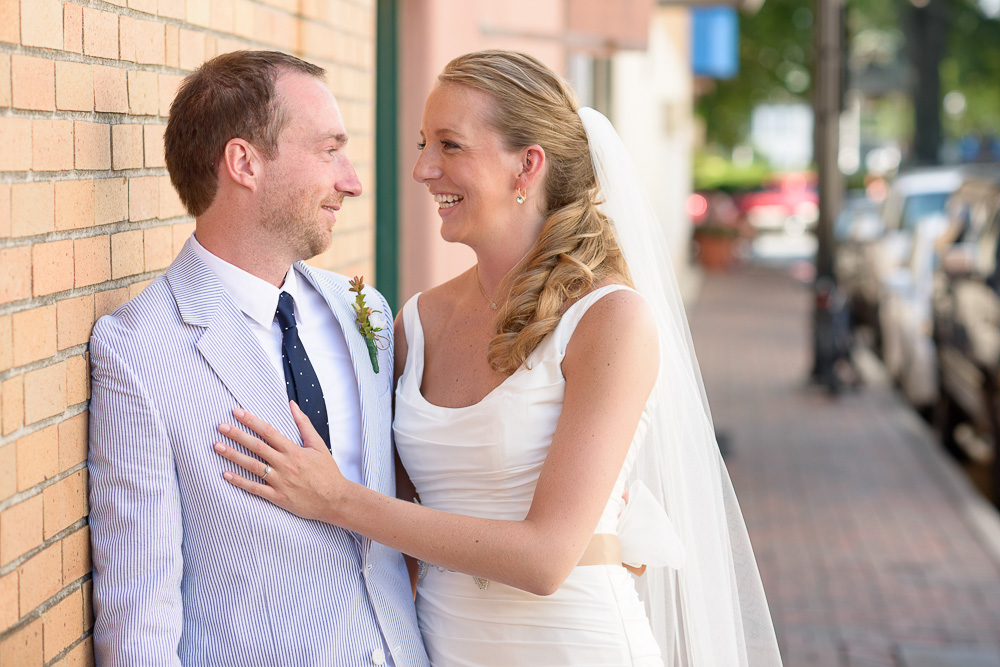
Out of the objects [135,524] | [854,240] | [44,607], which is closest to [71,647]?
[44,607]

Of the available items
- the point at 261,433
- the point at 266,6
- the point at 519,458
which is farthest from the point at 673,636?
the point at 266,6

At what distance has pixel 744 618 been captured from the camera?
297 centimetres

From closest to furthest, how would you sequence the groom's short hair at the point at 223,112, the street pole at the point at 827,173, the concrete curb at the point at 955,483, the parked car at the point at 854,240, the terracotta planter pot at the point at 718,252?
the groom's short hair at the point at 223,112, the concrete curb at the point at 955,483, the street pole at the point at 827,173, the parked car at the point at 854,240, the terracotta planter pot at the point at 718,252

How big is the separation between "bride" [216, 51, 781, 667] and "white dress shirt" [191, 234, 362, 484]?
0.17 meters

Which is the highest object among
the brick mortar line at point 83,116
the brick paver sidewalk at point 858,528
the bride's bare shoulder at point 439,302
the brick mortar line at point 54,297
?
the brick mortar line at point 83,116

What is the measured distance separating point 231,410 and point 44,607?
19.5 inches

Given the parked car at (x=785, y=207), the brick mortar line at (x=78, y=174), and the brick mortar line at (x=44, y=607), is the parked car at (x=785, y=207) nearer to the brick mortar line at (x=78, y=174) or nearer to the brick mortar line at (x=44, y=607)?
the brick mortar line at (x=78, y=174)

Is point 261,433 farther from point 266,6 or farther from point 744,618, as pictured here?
point 266,6

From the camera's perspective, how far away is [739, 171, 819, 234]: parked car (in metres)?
33.9

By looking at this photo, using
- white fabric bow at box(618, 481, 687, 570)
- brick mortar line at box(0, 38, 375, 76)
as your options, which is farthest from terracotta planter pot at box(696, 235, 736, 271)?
white fabric bow at box(618, 481, 687, 570)

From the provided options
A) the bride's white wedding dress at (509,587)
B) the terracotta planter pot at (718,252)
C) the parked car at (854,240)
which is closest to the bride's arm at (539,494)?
the bride's white wedding dress at (509,587)

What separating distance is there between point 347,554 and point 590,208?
102cm

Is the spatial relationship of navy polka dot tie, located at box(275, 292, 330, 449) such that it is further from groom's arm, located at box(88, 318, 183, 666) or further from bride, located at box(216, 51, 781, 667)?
groom's arm, located at box(88, 318, 183, 666)

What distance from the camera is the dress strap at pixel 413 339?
2.81 metres
